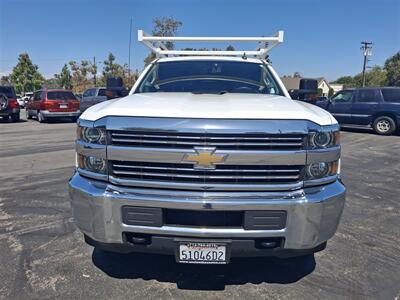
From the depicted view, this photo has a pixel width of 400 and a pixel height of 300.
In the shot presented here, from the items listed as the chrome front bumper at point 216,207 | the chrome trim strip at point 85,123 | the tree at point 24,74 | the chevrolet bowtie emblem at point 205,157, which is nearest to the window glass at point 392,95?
the chrome front bumper at point 216,207

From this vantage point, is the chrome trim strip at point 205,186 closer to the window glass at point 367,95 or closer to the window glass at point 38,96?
the window glass at point 367,95

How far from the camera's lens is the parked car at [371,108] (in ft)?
45.6

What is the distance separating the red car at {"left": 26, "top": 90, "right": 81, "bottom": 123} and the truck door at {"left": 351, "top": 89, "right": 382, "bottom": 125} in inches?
554

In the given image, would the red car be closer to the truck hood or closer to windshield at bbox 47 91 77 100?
windshield at bbox 47 91 77 100

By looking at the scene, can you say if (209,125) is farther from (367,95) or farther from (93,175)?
(367,95)

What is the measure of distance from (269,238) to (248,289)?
0.66 metres

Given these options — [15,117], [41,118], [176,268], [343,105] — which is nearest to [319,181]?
[176,268]

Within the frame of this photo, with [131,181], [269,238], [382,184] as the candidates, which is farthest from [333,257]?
[382,184]

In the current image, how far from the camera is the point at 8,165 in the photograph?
25.9 feet

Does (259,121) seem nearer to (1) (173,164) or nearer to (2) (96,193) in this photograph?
(1) (173,164)

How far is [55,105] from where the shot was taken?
749 inches

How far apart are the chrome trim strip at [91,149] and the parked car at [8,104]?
746 inches

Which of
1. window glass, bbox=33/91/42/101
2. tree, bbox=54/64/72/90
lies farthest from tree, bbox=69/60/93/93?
window glass, bbox=33/91/42/101

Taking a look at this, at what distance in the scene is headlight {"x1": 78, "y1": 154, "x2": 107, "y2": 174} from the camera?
2.70m
